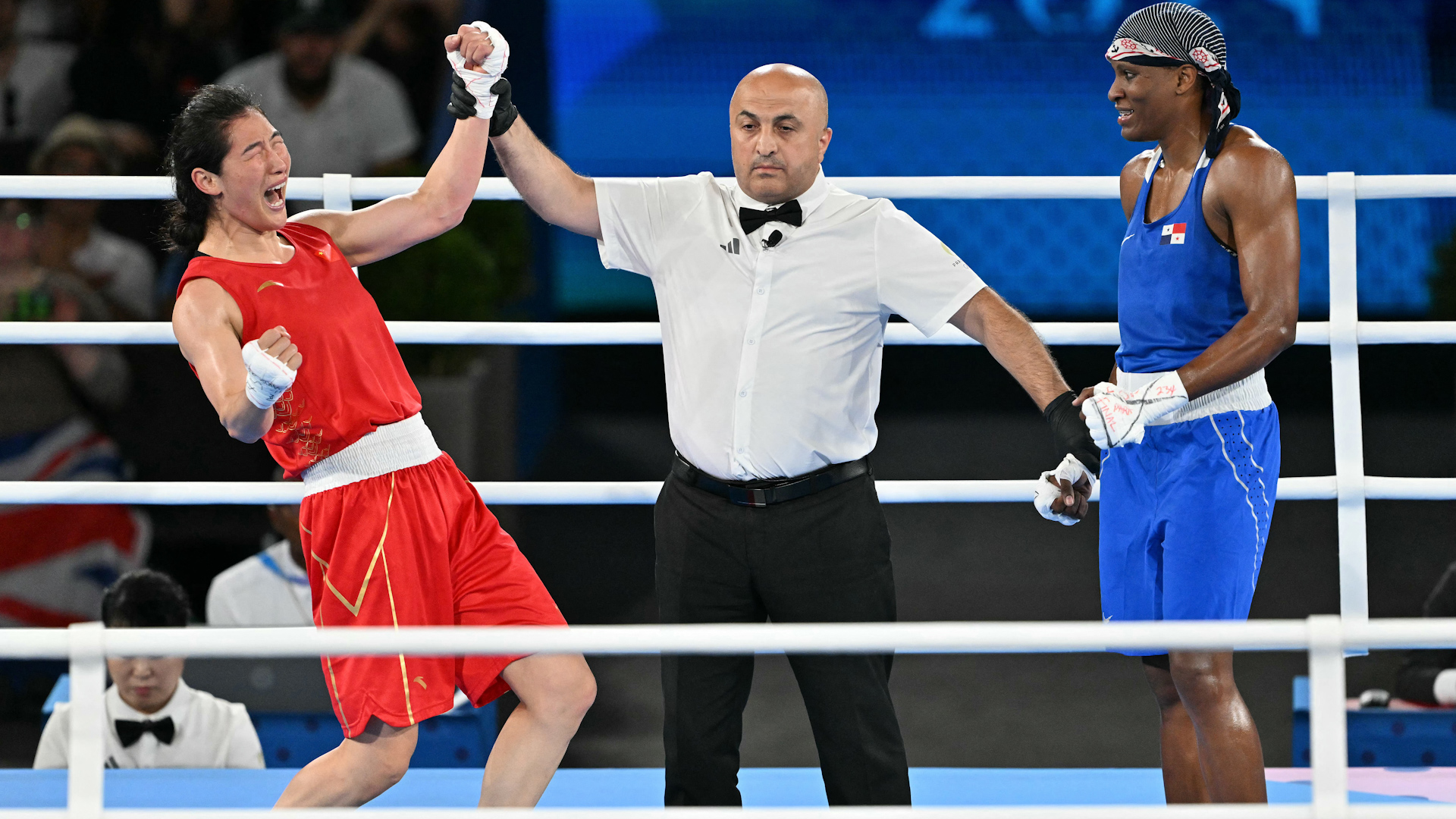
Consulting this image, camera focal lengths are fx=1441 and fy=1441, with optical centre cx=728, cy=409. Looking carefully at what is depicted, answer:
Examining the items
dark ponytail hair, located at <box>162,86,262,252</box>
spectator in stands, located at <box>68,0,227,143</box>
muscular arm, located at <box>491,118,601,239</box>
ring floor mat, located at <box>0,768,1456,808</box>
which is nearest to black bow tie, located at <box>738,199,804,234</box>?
muscular arm, located at <box>491,118,601,239</box>

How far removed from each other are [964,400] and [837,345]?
20.3 ft

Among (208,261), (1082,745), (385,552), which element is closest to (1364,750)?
(1082,745)

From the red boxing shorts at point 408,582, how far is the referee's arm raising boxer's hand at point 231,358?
0.18m

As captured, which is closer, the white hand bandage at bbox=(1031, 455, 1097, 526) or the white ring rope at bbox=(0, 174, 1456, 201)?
the white hand bandage at bbox=(1031, 455, 1097, 526)

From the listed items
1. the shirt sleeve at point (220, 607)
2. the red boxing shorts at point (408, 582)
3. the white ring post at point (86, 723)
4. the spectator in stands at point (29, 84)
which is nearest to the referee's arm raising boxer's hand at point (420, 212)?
the red boxing shorts at point (408, 582)

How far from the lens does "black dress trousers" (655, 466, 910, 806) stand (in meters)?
2.01

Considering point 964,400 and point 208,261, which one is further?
point 964,400

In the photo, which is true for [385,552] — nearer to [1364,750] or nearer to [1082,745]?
[1364,750]

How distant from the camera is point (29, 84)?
596 cm

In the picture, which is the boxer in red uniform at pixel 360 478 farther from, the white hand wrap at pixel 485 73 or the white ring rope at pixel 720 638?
the white ring rope at pixel 720 638

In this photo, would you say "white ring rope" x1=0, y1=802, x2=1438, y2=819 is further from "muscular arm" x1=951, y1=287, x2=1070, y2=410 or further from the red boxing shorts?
"muscular arm" x1=951, y1=287, x2=1070, y2=410

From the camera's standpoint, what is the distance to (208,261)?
1.99m

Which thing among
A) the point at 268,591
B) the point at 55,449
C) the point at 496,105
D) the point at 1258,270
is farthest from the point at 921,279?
the point at 55,449

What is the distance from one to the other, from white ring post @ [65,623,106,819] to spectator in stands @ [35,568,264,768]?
1.85 m
